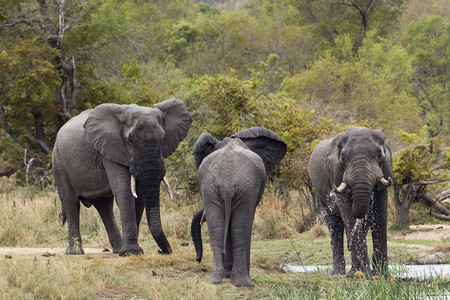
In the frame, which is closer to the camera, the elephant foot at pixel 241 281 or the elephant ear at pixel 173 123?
the elephant foot at pixel 241 281

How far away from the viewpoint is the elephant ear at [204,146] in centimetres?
947

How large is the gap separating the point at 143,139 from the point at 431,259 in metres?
4.98

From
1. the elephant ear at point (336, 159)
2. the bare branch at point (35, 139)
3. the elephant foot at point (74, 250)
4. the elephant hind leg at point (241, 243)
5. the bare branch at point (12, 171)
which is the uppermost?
the elephant ear at point (336, 159)

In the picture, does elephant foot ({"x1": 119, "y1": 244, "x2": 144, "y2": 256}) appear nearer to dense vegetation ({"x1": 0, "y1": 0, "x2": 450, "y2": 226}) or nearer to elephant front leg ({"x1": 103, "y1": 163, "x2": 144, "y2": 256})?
elephant front leg ({"x1": 103, "y1": 163, "x2": 144, "y2": 256})

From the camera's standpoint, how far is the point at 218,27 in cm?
4700

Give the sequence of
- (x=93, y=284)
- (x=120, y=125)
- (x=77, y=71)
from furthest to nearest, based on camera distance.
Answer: (x=77, y=71)
(x=120, y=125)
(x=93, y=284)

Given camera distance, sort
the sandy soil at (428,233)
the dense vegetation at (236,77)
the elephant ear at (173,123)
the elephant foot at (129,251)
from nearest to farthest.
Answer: the elephant foot at (129,251), the elephant ear at (173,123), the sandy soil at (428,233), the dense vegetation at (236,77)

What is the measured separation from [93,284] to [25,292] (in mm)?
797

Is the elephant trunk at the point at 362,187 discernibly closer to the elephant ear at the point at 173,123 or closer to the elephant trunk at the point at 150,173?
the elephant trunk at the point at 150,173

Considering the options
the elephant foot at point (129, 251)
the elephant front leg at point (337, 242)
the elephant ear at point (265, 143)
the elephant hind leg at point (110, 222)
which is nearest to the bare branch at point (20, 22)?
the elephant hind leg at point (110, 222)

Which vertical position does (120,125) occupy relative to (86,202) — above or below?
above

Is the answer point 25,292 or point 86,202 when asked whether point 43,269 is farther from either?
point 86,202

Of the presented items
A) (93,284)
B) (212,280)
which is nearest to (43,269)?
(93,284)

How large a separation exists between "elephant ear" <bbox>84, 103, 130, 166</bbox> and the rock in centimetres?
491
